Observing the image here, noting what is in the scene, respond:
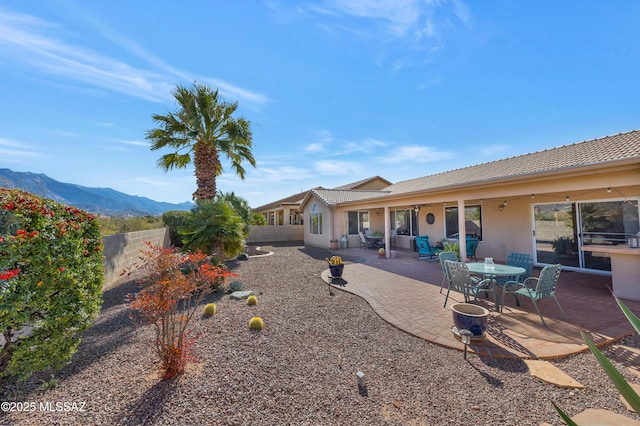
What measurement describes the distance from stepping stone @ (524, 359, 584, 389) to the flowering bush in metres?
6.10

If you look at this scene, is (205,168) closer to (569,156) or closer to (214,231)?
(214,231)

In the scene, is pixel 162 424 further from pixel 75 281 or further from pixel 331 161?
pixel 331 161

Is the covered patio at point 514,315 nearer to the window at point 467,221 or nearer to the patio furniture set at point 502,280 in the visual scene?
the patio furniture set at point 502,280

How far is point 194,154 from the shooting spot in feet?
42.5

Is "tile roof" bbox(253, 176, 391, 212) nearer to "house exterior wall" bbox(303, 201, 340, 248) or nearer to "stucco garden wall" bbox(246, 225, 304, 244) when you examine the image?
"stucco garden wall" bbox(246, 225, 304, 244)

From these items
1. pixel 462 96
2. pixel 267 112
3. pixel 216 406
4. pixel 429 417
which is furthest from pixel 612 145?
pixel 267 112

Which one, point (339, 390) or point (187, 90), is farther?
point (187, 90)

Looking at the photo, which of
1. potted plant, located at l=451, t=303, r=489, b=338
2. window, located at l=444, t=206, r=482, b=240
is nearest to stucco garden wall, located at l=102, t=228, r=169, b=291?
potted plant, located at l=451, t=303, r=489, b=338

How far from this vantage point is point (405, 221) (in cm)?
1662

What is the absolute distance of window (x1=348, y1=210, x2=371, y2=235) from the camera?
57.9 ft

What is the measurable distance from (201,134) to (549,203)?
594 inches

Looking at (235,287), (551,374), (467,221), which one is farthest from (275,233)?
(551,374)

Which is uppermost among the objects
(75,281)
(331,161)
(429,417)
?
(331,161)

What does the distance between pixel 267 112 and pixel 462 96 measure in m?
9.51
